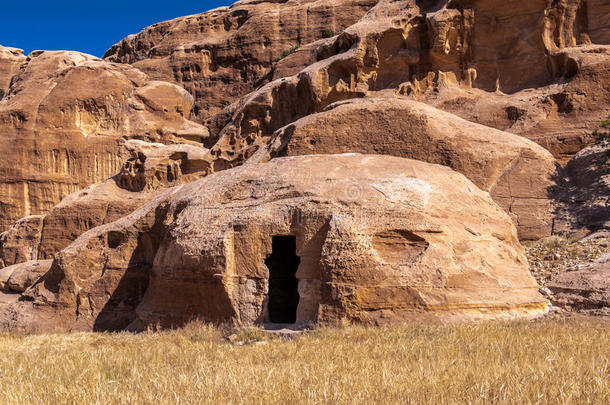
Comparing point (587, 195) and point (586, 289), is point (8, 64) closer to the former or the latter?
point (587, 195)

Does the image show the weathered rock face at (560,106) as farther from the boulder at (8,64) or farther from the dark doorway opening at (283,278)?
the boulder at (8,64)

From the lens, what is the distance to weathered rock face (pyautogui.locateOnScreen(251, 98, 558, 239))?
1321 cm

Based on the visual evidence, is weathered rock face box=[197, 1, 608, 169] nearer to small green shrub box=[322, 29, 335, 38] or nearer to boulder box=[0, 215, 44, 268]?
boulder box=[0, 215, 44, 268]

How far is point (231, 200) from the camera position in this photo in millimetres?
10320

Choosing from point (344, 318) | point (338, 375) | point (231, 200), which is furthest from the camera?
point (231, 200)

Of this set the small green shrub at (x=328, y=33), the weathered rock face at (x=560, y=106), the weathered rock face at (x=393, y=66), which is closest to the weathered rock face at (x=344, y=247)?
the weathered rock face at (x=560, y=106)

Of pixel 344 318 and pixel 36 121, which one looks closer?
pixel 344 318

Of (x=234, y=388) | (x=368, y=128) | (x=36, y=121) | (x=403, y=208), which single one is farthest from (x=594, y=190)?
(x=36, y=121)

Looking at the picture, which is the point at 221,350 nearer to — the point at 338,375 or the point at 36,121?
the point at 338,375

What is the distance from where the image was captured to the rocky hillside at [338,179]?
8.73 meters

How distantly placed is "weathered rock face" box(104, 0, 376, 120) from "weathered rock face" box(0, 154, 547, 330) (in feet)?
94.8

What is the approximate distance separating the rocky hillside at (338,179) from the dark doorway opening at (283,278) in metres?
0.07

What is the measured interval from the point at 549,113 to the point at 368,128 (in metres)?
9.06

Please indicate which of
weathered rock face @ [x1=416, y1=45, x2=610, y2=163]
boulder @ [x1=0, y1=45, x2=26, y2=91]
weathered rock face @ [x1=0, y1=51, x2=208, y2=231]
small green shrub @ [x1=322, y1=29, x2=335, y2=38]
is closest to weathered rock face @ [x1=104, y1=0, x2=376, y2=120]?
small green shrub @ [x1=322, y1=29, x2=335, y2=38]
